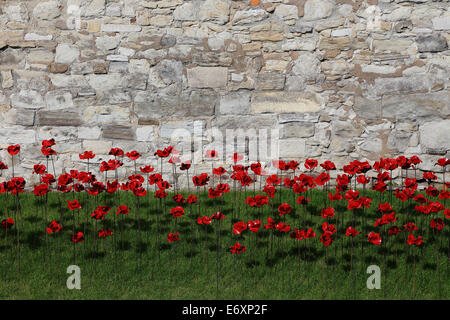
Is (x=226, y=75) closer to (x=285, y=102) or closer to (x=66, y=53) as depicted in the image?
(x=285, y=102)

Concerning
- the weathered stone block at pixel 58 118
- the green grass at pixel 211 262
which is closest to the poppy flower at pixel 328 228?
the green grass at pixel 211 262

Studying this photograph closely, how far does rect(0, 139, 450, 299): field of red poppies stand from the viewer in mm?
3668

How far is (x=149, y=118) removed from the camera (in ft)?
18.9

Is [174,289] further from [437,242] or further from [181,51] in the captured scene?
[181,51]

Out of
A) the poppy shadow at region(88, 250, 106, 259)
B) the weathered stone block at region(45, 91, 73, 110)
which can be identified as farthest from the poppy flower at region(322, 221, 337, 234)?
the weathered stone block at region(45, 91, 73, 110)

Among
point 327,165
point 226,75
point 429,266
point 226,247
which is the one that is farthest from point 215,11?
point 429,266

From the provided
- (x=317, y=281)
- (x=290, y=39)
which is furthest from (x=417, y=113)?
(x=317, y=281)

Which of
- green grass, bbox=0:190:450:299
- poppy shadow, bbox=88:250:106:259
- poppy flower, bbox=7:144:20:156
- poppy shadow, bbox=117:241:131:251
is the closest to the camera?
green grass, bbox=0:190:450:299

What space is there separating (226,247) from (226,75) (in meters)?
2.28

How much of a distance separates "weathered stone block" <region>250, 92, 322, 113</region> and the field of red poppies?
1184mm

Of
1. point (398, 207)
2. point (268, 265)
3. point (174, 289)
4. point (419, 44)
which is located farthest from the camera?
point (419, 44)

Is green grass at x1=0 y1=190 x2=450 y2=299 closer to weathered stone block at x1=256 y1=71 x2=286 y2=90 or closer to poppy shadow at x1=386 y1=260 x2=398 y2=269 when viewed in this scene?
poppy shadow at x1=386 y1=260 x2=398 y2=269

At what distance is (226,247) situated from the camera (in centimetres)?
427

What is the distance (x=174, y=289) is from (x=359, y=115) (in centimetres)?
317
